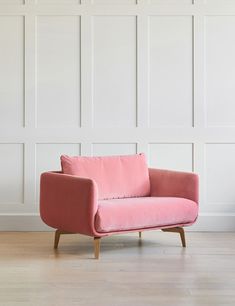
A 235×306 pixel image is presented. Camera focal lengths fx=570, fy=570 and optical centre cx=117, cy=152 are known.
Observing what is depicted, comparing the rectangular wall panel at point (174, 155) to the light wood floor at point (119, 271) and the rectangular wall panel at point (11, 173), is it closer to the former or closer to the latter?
the light wood floor at point (119, 271)

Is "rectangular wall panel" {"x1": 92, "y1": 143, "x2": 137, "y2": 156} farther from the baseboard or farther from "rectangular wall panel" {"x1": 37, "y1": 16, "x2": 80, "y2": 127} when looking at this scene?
the baseboard

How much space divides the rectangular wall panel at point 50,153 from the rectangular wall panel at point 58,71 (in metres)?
0.21

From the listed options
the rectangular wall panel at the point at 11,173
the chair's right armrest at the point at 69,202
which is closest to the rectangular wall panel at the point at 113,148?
the rectangular wall panel at the point at 11,173

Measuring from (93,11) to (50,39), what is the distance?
50 cm

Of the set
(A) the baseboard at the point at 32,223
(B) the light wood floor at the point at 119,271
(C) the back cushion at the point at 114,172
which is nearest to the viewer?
(B) the light wood floor at the point at 119,271

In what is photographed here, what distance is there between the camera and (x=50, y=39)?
18.3ft

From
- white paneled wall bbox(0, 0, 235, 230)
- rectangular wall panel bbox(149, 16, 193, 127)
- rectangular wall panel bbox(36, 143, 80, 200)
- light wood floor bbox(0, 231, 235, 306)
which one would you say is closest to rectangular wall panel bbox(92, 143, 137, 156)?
white paneled wall bbox(0, 0, 235, 230)

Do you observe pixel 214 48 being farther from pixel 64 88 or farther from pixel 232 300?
pixel 232 300

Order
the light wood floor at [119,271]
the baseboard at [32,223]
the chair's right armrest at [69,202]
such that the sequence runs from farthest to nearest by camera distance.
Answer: the baseboard at [32,223] < the chair's right armrest at [69,202] < the light wood floor at [119,271]

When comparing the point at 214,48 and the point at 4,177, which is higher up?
the point at 214,48

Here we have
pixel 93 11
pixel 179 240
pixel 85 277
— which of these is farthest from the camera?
pixel 93 11

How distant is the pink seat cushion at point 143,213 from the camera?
170 inches

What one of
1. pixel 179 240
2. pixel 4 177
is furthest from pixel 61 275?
pixel 4 177

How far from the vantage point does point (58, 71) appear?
220 inches
